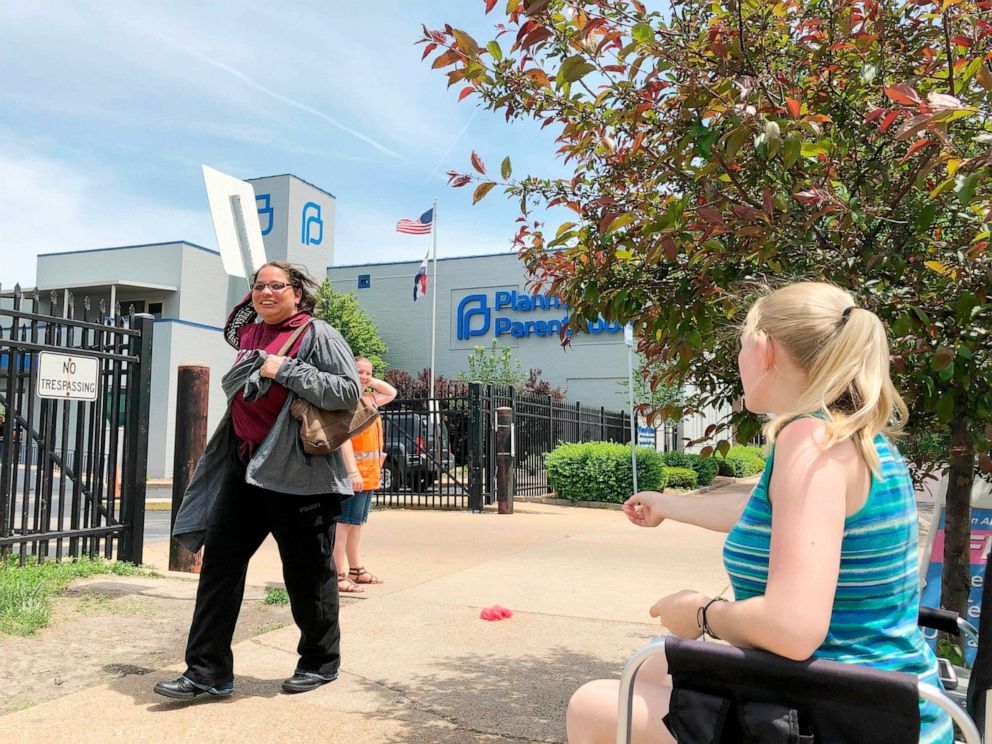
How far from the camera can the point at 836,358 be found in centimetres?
174

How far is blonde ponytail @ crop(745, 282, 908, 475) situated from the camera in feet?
5.60

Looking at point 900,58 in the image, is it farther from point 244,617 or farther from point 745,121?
point 244,617

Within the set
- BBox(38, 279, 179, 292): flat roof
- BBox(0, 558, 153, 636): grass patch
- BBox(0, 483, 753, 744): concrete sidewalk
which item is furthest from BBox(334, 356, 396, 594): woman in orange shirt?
BBox(38, 279, 179, 292): flat roof

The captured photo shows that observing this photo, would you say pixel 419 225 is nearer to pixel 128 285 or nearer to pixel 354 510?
pixel 128 285

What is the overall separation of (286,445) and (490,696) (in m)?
1.43

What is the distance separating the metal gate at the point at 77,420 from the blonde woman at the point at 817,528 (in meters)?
5.23

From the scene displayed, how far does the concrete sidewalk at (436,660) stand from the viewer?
3.32 meters

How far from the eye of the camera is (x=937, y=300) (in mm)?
2754

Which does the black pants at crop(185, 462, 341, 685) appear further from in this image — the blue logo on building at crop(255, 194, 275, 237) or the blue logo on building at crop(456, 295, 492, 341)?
the blue logo on building at crop(255, 194, 275, 237)

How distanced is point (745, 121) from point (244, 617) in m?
4.09

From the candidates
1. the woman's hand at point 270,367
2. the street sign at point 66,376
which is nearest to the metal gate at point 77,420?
the street sign at point 66,376

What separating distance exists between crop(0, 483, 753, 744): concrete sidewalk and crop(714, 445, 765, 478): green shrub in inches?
583

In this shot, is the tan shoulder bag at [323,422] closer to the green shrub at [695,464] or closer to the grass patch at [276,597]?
the grass patch at [276,597]

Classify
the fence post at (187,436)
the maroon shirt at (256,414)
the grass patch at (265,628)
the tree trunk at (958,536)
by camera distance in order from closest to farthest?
1. the tree trunk at (958,536)
2. the maroon shirt at (256,414)
3. the grass patch at (265,628)
4. the fence post at (187,436)
